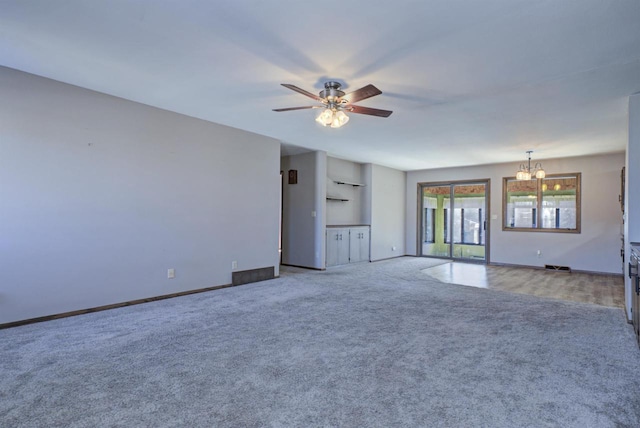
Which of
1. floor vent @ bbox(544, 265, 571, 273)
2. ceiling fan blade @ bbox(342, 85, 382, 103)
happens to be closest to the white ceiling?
ceiling fan blade @ bbox(342, 85, 382, 103)

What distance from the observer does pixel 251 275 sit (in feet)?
18.6

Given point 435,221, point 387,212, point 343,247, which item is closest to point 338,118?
point 343,247

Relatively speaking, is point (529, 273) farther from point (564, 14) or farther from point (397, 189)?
point (564, 14)

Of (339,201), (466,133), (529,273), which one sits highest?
(466,133)

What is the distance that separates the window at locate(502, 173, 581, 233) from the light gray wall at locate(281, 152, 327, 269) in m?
4.66

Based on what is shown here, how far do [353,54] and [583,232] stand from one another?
7.14 meters

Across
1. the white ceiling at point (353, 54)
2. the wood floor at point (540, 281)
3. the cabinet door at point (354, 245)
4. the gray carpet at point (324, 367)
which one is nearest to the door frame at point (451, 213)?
the wood floor at point (540, 281)

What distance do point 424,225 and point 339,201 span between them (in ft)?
9.81

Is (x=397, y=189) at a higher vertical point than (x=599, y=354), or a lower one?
higher

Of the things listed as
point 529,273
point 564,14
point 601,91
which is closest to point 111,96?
point 564,14

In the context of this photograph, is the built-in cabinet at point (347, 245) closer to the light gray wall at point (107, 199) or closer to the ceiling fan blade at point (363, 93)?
the light gray wall at point (107, 199)

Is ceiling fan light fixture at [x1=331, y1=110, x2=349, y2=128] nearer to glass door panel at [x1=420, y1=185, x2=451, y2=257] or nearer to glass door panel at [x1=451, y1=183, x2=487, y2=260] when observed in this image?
glass door panel at [x1=451, y1=183, x2=487, y2=260]

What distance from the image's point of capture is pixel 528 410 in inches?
78.0

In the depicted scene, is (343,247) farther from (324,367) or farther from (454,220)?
(324,367)
